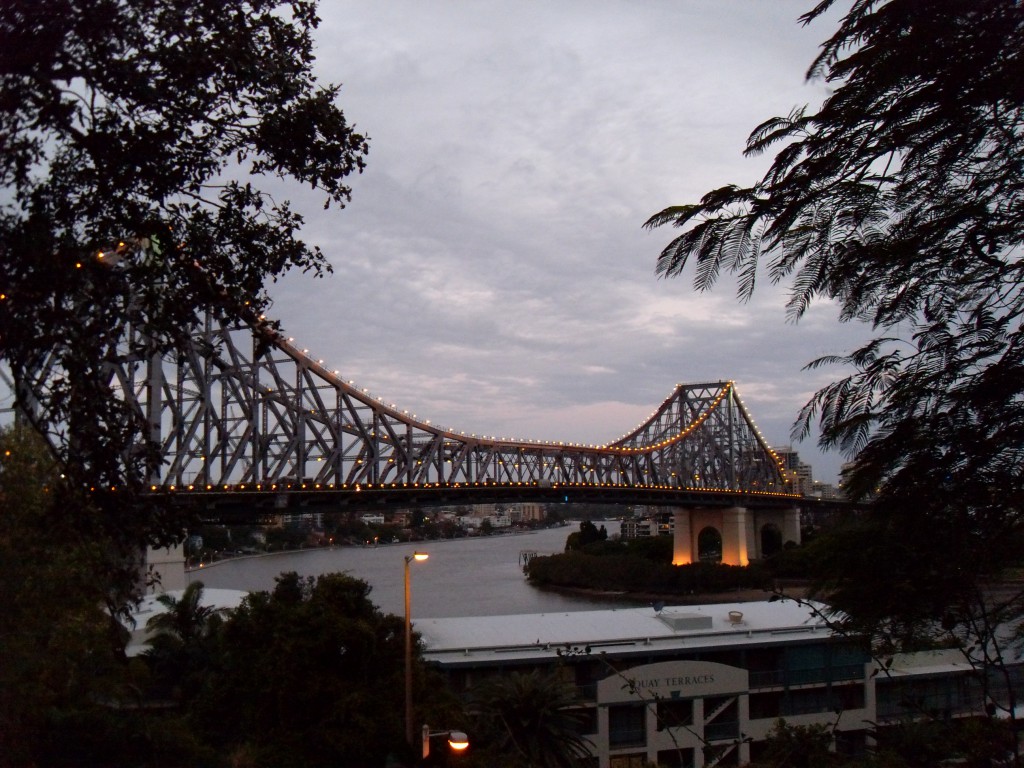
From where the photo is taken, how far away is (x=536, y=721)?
40.2 ft

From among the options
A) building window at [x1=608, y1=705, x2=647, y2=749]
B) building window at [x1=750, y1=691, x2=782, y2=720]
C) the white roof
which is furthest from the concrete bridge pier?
building window at [x1=608, y1=705, x2=647, y2=749]

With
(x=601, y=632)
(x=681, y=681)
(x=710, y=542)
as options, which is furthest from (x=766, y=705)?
(x=710, y=542)

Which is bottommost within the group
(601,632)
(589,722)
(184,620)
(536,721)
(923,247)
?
(589,722)

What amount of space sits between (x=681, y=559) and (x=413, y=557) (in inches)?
1744

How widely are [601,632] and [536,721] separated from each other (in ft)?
22.6

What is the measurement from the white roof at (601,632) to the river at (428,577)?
2.85 meters

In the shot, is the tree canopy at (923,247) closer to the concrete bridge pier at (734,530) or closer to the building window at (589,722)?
the building window at (589,722)

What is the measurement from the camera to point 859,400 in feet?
11.4

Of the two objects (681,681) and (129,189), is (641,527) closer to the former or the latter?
(681,681)

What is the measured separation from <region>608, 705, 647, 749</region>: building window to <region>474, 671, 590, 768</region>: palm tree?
3.77 meters

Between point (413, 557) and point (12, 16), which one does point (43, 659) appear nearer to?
point (413, 557)

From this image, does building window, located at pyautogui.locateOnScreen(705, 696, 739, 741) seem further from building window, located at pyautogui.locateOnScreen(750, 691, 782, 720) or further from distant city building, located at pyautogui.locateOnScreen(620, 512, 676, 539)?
distant city building, located at pyautogui.locateOnScreen(620, 512, 676, 539)

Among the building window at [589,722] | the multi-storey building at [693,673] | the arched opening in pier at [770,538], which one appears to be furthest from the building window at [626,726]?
the arched opening in pier at [770,538]

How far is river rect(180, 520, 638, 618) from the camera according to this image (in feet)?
113
